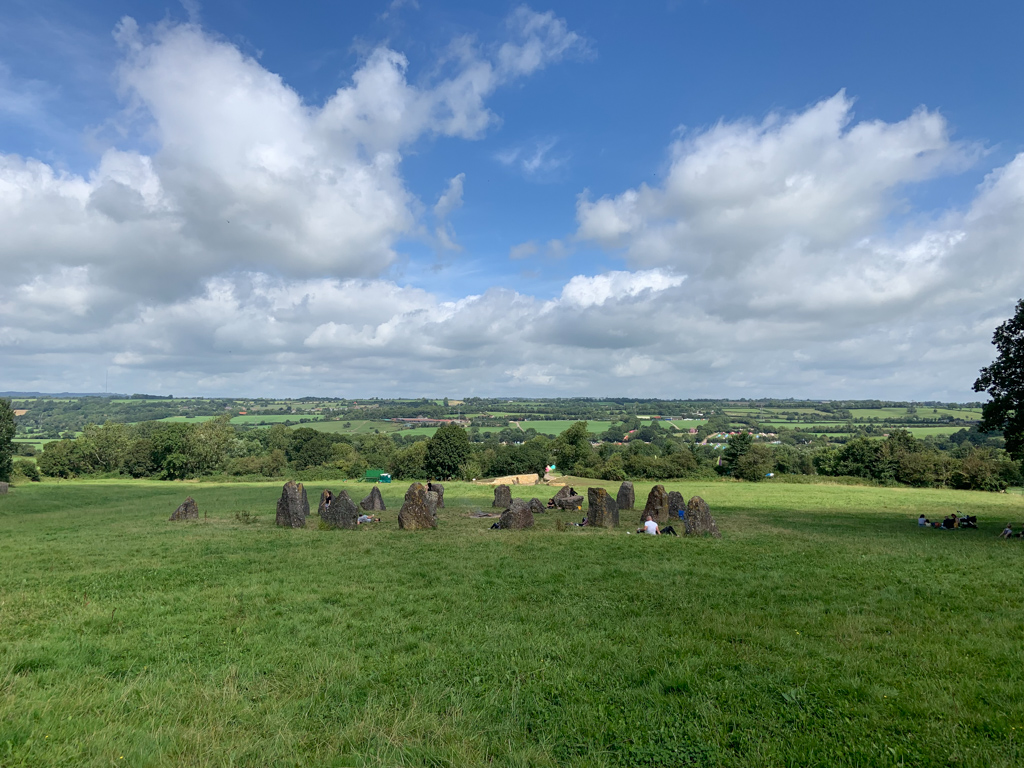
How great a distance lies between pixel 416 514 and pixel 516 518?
425 centimetres

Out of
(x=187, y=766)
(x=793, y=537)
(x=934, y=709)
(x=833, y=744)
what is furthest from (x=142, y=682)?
(x=793, y=537)

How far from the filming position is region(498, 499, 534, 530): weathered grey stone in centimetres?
2162

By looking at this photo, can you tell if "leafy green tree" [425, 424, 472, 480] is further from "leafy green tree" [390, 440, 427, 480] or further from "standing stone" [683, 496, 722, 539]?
Result: "standing stone" [683, 496, 722, 539]

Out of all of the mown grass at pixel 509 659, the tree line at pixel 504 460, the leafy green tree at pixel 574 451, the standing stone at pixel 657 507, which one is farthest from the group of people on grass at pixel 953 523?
the leafy green tree at pixel 574 451

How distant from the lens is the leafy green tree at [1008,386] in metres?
21.1

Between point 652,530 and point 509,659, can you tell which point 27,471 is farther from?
point 509,659

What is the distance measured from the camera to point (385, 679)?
6434 millimetres

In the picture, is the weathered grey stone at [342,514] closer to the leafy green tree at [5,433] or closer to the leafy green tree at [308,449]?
the leafy green tree at [5,433]

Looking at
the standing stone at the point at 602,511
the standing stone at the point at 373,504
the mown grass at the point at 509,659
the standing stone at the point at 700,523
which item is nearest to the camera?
the mown grass at the point at 509,659

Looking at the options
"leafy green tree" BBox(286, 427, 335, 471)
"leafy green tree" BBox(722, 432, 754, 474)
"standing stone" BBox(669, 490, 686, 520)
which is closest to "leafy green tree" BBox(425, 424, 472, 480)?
"leafy green tree" BBox(286, 427, 335, 471)

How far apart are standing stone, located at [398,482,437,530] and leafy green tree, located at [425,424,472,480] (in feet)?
137

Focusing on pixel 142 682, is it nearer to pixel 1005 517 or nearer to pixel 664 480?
pixel 1005 517

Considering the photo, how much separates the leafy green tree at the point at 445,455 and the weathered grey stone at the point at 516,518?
4136 cm

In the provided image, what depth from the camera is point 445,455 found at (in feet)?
206
